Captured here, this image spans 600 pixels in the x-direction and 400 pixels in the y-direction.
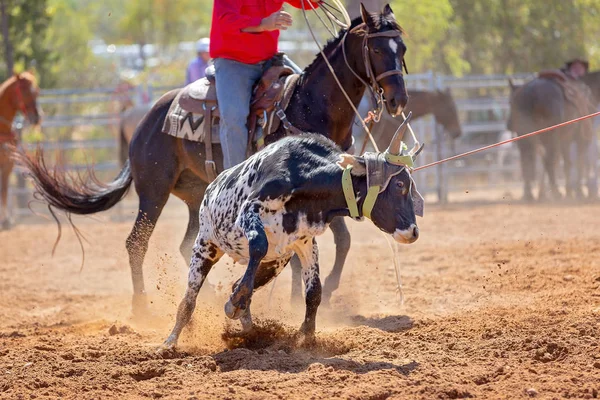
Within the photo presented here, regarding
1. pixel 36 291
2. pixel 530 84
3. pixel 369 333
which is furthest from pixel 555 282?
pixel 530 84

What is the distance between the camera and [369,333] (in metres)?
5.68

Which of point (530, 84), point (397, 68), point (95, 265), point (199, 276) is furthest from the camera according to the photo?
point (530, 84)

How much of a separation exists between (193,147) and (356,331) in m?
2.34

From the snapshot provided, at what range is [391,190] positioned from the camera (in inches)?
194

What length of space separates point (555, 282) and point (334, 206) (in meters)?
2.79

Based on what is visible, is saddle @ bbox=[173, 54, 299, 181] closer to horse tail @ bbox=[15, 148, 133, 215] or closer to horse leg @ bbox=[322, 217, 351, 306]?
horse leg @ bbox=[322, 217, 351, 306]

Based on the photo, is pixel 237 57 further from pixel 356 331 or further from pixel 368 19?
pixel 356 331

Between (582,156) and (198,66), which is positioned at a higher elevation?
(198,66)

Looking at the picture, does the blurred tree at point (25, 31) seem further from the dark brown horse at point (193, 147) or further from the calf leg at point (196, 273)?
the calf leg at point (196, 273)

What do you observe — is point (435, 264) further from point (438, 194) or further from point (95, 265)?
point (438, 194)

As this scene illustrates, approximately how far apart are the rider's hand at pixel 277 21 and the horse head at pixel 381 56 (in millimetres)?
482

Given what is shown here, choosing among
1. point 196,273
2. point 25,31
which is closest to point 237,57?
point 196,273

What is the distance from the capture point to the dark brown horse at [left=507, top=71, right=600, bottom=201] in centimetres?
1495

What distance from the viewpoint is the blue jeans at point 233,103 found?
22.0 ft
